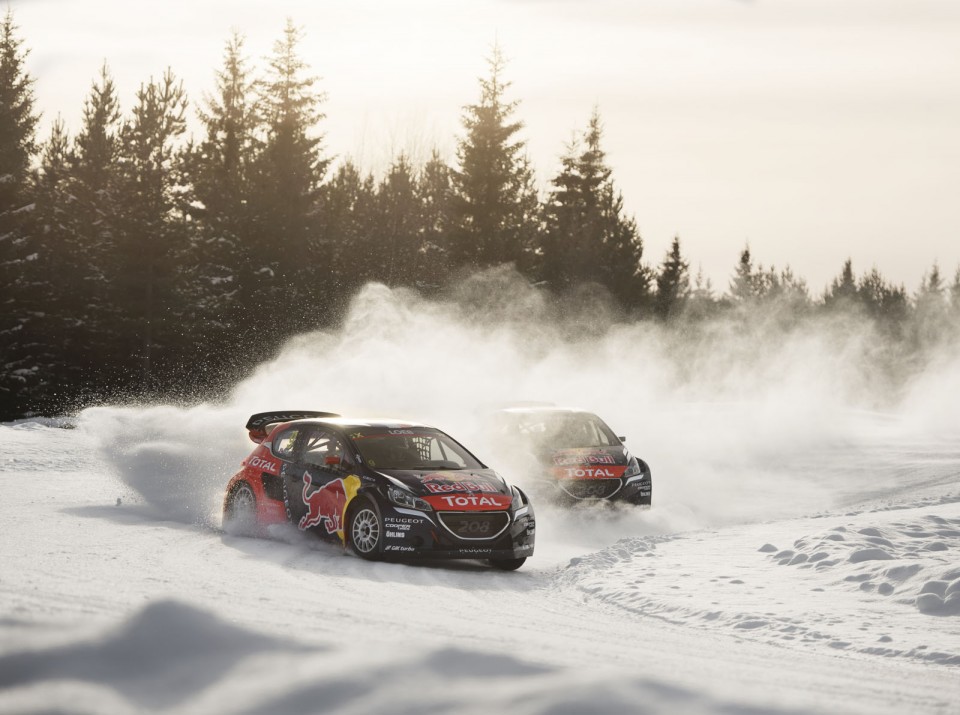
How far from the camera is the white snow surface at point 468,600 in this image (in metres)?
5.02

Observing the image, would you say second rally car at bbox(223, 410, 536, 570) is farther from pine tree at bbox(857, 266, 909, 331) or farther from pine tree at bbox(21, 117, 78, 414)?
pine tree at bbox(857, 266, 909, 331)

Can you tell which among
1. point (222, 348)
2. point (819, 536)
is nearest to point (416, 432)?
point (819, 536)

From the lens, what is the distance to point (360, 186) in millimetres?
64438

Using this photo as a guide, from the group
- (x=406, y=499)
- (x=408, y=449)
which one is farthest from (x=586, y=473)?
(x=406, y=499)

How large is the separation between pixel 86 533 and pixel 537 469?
602 cm

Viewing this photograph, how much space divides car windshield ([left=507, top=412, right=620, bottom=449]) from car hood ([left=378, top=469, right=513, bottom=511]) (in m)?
4.49

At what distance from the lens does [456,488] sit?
11.0 metres

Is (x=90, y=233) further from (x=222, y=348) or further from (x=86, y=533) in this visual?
(x=86, y=533)

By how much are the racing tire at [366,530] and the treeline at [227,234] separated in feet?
102

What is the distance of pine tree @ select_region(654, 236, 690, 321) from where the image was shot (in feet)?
206

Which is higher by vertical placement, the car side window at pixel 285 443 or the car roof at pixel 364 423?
the car roof at pixel 364 423

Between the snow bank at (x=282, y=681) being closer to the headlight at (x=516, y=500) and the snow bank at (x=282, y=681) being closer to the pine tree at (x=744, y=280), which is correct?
the headlight at (x=516, y=500)

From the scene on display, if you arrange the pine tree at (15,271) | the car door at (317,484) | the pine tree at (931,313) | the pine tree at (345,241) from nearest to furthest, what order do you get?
the car door at (317,484) → the pine tree at (15,271) → the pine tree at (345,241) → the pine tree at (931,313)

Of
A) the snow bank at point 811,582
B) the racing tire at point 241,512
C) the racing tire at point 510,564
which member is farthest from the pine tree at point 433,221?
the racing tire at point 510,564
